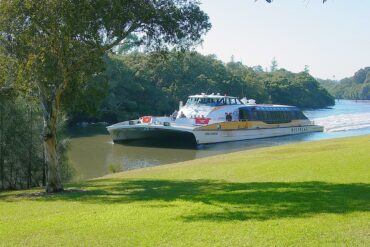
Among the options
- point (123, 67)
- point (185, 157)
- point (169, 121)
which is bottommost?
point (185, 157)

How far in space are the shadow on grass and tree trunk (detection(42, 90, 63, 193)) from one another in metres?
0.94

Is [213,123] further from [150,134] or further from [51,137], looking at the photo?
[51,137]

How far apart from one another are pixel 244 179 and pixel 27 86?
703 cm

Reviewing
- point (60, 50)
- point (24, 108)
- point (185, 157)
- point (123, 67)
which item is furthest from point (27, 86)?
point (123, 67)

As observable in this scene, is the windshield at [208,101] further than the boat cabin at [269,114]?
No

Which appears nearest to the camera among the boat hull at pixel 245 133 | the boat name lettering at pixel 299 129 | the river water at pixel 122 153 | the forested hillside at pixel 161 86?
the river water at pixel 122 153

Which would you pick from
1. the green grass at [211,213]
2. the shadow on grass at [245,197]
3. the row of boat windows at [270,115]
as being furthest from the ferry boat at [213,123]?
the green grass at [211,213]

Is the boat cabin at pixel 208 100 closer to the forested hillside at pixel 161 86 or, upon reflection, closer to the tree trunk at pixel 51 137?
the forested hillside at pixel 161 86

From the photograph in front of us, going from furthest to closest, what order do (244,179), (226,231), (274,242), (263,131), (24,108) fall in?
(263,131) → (24,108) → (244,179) → (226,231) → (274,242)

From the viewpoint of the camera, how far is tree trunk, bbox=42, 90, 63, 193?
550 inches

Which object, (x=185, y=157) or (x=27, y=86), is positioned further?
(x=185, y=157)

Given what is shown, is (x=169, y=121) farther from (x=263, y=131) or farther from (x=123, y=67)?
(x=123, y=67)

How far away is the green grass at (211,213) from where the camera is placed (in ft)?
23.6

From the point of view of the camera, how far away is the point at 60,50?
1292 centimetres
